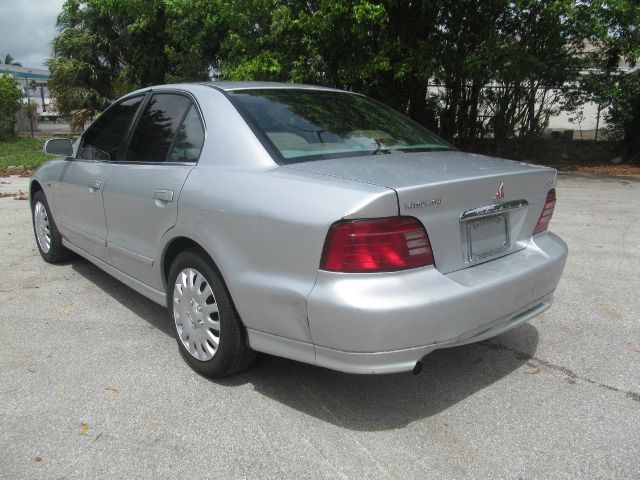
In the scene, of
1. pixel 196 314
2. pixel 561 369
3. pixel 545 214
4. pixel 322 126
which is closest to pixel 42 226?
pixel 196 314

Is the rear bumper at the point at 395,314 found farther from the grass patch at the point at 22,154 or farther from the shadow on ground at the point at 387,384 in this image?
the grass patch at the point at 22,154

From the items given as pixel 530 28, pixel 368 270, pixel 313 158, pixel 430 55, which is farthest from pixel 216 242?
pixel 530 28

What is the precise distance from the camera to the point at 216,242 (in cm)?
287

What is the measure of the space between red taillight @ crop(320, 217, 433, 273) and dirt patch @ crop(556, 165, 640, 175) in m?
12.9

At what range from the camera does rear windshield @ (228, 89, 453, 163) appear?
3049 mm

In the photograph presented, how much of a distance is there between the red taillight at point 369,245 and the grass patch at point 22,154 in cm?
1290

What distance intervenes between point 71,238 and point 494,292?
3636 mm

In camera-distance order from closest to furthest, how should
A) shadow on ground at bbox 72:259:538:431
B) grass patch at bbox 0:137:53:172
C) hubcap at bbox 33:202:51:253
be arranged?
shadow on ground at bbox 72:259:538:431 < hubcap at bbox 33:202:51:253 < grass patch at bbox 0:137:53:172

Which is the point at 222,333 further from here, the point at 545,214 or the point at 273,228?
the point at 545,214

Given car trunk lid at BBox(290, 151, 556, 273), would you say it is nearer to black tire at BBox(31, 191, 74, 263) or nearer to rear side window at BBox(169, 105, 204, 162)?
rear side window at BBox(169, 105, 204, 162)

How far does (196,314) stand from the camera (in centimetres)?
314

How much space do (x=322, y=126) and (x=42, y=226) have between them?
3.55 meters

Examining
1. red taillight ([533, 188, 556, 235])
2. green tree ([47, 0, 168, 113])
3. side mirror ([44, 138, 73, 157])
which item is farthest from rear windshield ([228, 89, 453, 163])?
green tree ([47, 0, 168, 113])

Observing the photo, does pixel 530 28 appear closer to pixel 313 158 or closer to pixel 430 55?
pixel 430 55
